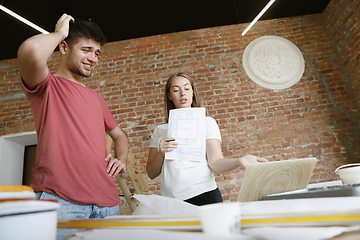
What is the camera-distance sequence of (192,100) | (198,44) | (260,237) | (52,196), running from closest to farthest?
(260,237) → (52,196) → (192,100) → (198,44)

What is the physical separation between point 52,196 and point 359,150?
432 cm

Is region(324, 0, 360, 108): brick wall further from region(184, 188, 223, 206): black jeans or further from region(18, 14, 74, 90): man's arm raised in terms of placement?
region(18, 14, 74, 90): man's arm raised

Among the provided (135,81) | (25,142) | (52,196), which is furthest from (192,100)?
(25,142)

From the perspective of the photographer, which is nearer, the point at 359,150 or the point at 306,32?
the point at 359,150

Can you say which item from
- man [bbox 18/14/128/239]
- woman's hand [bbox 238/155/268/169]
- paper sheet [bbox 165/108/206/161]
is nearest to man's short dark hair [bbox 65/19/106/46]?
man [bbox 18/14/128/239]

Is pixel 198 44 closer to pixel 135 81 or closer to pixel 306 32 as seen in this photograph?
pixel 135 81

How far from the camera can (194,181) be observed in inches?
60.0

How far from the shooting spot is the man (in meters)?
1.13

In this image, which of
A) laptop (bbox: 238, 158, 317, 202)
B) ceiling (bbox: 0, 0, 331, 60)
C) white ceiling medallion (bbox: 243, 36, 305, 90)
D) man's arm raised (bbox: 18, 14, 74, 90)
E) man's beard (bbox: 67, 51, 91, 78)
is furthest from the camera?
white ceiling medallion (bbox: 243, 36, 305, 90)

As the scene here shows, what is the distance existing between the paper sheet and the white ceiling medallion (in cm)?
269

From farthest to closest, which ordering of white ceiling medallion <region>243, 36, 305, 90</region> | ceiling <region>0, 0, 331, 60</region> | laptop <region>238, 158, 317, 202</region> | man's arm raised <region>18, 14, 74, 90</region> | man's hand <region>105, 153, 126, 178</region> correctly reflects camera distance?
white ceiling medallion <region>243, 36, 305, 90</region> → ceiling <region>0, 0, 331, 60</region> → man's hand <region>105, 153, 126, 178</region> → man's arm raised <region>18, 14, 74, 90</region> → laptop <region>238, 158, 317, 202</region>

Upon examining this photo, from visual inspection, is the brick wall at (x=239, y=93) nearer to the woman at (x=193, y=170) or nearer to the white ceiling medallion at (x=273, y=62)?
the white ceiling medallion at (x=273, y=62)

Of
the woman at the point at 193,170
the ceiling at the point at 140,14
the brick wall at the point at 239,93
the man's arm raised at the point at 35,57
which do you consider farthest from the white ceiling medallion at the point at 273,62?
the man's arm raised at the point at 35,57

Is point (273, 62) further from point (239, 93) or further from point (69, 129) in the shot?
point (69, 129)
